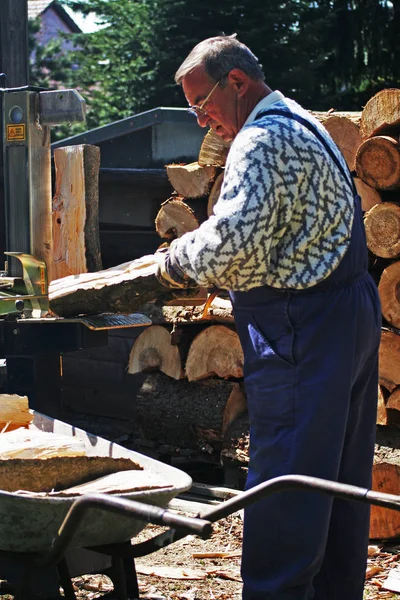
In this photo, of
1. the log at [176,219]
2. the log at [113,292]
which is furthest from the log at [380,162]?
the log at [113,292]

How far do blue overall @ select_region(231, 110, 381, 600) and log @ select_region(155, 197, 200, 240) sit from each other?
8.80ft

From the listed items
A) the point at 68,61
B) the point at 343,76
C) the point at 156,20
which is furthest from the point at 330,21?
the point at 68,61

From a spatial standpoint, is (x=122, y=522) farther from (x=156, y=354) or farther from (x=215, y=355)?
(x=156, y=354)

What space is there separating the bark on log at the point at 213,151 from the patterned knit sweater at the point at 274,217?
8.19ft

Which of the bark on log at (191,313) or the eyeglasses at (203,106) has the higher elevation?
the eyeglasses at (203,106)

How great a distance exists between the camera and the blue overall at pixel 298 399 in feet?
8.72

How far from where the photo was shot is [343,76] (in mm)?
12875

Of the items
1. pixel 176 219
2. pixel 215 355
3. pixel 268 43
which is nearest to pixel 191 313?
pixel 215 355

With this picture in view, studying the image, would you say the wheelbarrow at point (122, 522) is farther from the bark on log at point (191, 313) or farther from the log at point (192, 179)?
the log at point (192, 179)

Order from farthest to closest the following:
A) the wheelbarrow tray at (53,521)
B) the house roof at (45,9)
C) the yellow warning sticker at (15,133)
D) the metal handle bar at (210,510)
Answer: the house roof at (45,9) → the yellow warning sticker at (15,133) → the wheelbarrow tray at (53,521) → the metal handle bar at (210,510)

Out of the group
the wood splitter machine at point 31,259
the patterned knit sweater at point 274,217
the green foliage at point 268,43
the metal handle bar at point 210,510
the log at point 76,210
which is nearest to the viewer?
the metal handle bar at point 210,510

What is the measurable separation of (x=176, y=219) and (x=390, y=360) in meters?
1.67

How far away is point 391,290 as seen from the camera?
180 inches

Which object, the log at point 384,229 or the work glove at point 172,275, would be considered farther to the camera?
the log at point 384,229
